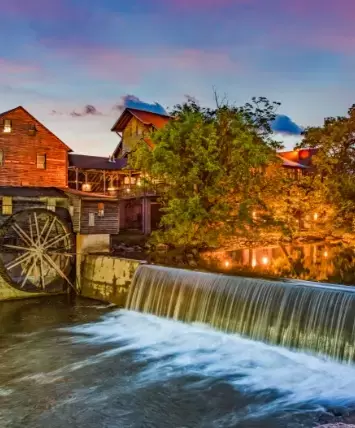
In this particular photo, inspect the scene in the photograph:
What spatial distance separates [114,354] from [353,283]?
11912 millimetres

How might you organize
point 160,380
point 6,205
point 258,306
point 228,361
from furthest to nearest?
point 6,205, point 258,306, point 228,361, point 160,380

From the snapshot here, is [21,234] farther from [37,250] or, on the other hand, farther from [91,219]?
[91,219]

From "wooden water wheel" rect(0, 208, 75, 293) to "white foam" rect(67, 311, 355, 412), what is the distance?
18.6 ft

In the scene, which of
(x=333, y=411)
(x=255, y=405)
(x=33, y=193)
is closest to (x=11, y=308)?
(x=33, y=193)

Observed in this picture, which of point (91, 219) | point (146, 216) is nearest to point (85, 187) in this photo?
point (146, 216)

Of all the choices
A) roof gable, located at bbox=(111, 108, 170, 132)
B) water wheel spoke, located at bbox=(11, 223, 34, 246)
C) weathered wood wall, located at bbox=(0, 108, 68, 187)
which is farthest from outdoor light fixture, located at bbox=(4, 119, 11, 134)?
roof gable, located at bbox=(111, 108, 170, 132)

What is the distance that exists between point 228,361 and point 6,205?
12.6 metres

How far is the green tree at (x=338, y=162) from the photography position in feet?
113

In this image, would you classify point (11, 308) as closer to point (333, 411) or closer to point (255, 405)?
point (255, 405)

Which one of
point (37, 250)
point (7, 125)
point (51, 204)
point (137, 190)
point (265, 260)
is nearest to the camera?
point (37, 250)

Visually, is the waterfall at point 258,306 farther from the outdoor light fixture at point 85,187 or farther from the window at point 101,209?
the outdoor light fixture at point 85,187

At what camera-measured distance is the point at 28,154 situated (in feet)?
81.6

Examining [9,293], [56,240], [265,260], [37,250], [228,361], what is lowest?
[228,361]

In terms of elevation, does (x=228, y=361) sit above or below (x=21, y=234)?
below
